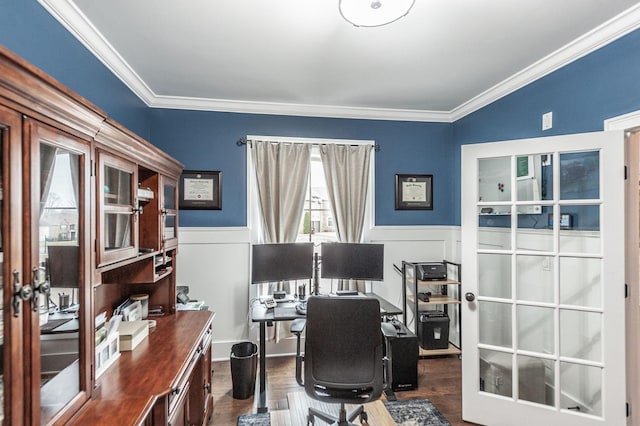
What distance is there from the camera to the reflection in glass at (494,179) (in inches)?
89.1

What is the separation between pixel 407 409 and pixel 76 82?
3.25 meters

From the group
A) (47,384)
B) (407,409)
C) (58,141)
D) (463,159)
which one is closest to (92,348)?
(47,384)

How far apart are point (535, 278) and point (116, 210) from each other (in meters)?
2.56

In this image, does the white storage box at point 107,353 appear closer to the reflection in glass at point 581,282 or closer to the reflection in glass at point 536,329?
the reflection in glass at point 536,329

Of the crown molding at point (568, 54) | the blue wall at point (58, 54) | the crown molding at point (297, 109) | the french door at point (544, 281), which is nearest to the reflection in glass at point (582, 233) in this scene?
the french door at point (544, 281)

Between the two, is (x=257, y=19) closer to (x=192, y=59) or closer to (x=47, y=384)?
(x=192, y=59)

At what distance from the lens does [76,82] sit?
197 centimetres

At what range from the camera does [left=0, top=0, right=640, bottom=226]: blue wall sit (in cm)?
181

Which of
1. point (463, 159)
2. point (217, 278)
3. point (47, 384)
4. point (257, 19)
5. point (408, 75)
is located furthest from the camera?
point (217, 278)

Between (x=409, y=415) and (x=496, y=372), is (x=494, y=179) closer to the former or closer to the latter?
(x=496, y=372)

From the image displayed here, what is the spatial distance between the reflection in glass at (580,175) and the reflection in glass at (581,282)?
0.42 meters

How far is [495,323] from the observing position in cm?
230

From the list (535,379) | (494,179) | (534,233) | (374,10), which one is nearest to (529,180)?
(494,179)

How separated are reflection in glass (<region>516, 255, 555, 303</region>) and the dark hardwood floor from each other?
1057 mm
